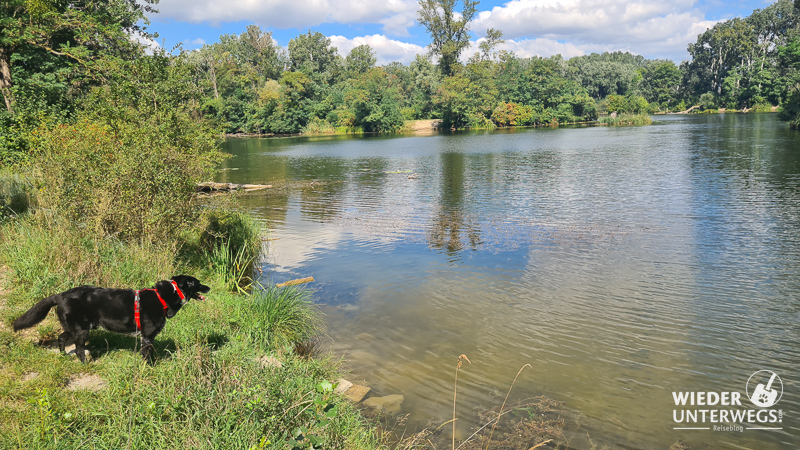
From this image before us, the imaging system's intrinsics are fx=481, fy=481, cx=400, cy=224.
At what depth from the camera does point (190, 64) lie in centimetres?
1355

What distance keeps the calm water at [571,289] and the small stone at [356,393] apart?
0.33m

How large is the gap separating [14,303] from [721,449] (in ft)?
31.6

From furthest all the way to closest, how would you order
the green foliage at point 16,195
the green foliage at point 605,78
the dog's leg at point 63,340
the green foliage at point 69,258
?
the green foliage at point 605,78
the green foliage at point 16,195
the green foliage at point 69,258
the dog's leg at point 63,340

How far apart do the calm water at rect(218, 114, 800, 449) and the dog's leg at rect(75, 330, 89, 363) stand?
12.1 ft

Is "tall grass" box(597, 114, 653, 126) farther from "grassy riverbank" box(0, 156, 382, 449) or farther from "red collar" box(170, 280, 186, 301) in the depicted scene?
"red collar" box(170, 280, 186, 301)

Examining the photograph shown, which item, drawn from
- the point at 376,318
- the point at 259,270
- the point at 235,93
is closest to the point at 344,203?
the point at 259,270

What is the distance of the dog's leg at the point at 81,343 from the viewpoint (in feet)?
18.4

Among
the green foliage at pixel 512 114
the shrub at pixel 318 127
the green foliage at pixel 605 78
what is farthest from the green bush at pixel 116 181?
the green foliage at pixel 605 78

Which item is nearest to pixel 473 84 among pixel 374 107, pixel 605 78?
pixel 374 107

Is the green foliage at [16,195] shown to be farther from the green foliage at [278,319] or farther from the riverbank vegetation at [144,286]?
the green foliage at [278,319]

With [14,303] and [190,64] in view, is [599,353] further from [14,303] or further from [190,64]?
[190,64]

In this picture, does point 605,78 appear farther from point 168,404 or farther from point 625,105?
point 168,404

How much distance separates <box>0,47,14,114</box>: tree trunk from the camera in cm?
1880

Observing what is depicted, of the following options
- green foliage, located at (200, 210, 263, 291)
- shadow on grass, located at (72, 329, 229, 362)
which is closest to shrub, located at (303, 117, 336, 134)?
green foliage, located at (200, 210, 263, 291)
